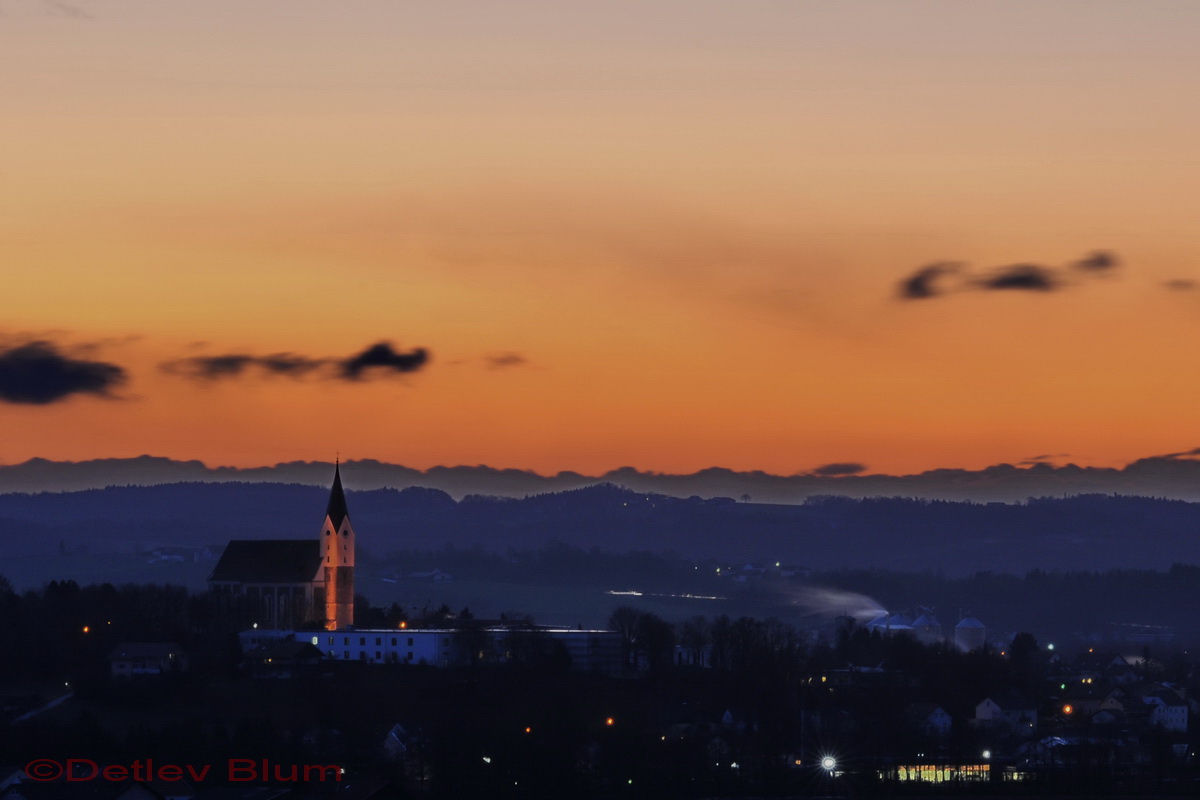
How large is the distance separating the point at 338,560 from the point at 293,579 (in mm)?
3562

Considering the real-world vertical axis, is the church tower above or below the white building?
above

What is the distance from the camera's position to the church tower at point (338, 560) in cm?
12912

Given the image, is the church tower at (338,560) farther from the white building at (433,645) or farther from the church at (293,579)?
the white building at (433,645)

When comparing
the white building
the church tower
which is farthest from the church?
the white building

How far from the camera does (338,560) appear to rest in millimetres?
131625

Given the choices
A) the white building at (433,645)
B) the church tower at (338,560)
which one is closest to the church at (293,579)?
the church tower at (338,560)

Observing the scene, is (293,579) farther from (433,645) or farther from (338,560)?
(433,645)

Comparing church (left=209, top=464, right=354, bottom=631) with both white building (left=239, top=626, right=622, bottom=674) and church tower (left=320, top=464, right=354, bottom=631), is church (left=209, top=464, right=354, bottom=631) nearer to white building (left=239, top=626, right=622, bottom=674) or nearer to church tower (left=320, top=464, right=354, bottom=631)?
church tower (left=320, top=464, right=354, bottom=631)

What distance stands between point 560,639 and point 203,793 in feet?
149

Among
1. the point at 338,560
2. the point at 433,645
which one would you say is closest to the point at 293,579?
the point at 338,560

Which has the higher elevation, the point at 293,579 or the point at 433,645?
the point at 293,579

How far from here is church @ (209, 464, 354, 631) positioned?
12750 cm

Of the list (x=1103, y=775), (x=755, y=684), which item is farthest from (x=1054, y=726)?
(x=1103, y=775)

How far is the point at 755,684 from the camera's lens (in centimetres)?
11069
